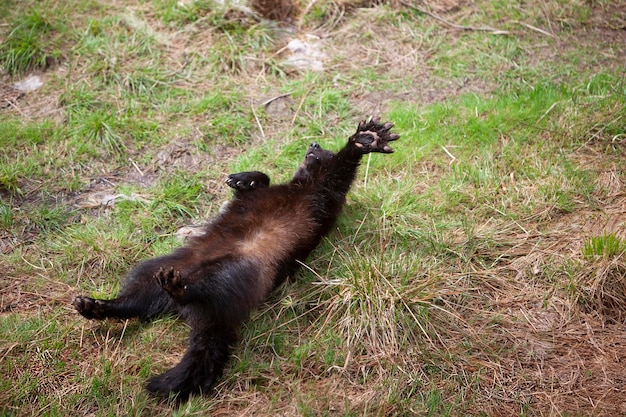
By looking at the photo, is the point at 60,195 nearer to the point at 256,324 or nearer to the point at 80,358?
the point at 80,358

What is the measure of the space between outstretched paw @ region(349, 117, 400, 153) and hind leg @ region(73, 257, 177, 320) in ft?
5.35

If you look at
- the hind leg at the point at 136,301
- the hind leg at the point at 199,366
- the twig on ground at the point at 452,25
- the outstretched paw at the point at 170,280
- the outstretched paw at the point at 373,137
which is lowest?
the hind leg at the point at 199,366

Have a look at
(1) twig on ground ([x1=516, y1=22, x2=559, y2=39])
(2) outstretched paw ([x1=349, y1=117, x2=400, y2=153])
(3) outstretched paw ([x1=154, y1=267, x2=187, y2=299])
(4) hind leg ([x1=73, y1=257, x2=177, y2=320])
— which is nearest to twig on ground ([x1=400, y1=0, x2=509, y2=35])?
(1) twig on ground ([x1=516, y1=22, x2=559, y2=39])

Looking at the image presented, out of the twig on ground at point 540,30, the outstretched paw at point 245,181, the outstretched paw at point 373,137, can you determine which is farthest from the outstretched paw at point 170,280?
the twig on ground at point 540,30

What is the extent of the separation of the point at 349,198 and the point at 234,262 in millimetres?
1449

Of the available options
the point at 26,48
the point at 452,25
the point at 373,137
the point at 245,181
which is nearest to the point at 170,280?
the point at 245,181

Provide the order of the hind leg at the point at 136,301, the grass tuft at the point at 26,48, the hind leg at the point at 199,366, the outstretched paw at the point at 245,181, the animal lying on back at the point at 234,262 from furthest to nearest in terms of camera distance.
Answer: the grass tuft at the point at 26,48 < the outstretched paw at the point at 245,181 < the hind leg at the point at 136,301 < the animal lying on back at the point at 234,262 < the hind leg at the point at 199,366

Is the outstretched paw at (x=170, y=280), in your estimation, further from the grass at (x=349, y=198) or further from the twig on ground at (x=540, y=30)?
the twig on ground at (x=540, y=30)

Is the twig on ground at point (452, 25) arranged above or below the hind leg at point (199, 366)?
above

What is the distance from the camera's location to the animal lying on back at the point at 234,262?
3.74 m

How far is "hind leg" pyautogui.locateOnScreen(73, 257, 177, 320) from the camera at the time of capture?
396 cm

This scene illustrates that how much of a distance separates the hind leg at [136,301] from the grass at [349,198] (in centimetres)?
10

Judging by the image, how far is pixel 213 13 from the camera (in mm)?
6602

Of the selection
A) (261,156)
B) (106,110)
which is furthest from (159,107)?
(261,156)
